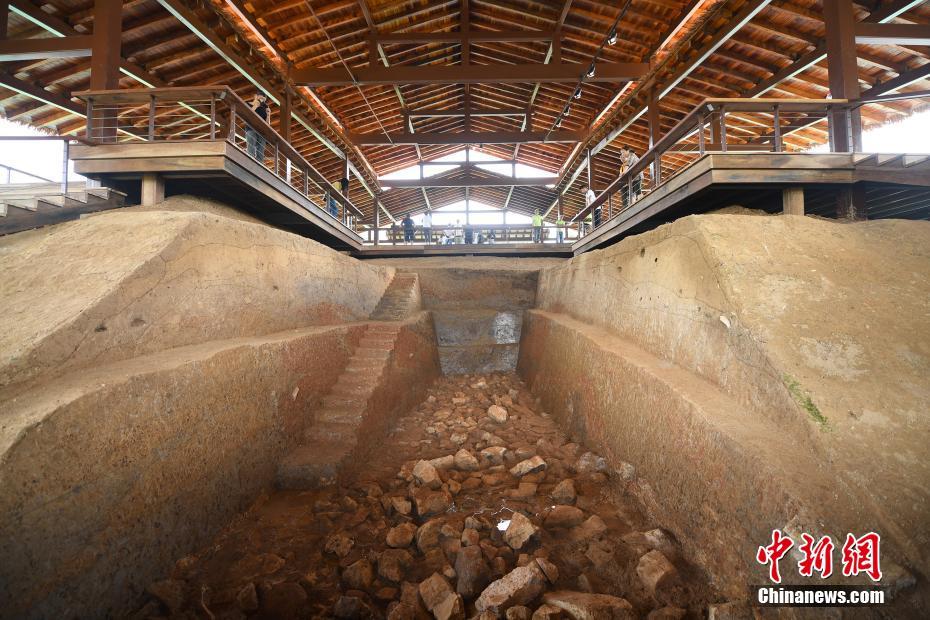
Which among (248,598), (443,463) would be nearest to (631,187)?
(443,463)

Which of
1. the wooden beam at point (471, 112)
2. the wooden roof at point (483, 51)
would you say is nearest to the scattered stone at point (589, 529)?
the wooden roof at point (483, 51)

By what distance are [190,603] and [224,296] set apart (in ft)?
6.08

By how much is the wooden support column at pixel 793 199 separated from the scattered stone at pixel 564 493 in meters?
4.25

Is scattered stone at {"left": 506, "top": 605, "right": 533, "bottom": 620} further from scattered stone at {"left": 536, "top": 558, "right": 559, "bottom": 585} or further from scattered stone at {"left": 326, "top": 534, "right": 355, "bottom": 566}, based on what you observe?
scattered stone at {"left": 326, "top": 534, "right": 355, "bottom": 566}

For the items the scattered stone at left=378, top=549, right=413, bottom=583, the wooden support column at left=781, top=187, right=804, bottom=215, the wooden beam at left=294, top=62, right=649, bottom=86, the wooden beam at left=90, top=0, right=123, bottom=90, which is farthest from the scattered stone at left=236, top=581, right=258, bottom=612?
the wooden beam at left=294, top=62, right=649, bottom=86

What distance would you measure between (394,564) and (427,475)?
0.79 meters

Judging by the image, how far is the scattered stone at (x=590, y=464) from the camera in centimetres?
253

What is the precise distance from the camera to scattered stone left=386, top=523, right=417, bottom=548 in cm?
192

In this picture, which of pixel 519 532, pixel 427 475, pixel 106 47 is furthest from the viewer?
pixel 106 47

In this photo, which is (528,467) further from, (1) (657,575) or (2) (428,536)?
(1) (657,575)

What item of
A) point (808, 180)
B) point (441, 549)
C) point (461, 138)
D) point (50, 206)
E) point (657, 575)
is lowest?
point (441, 549)

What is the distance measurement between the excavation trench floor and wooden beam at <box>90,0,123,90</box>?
235 inches

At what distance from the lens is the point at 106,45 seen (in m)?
5.04

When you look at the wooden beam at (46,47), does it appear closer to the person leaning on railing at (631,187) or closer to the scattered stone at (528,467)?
the scattered stone at (528,467)
